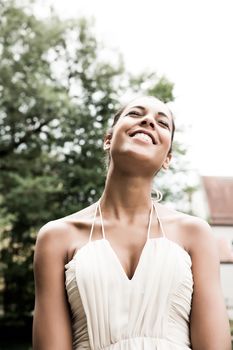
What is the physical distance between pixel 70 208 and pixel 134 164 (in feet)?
42.1

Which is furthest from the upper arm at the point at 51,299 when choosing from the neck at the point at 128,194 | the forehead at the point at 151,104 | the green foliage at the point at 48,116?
the green foliage at the point at 48,116

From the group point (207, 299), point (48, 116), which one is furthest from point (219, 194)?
point (207, 299)

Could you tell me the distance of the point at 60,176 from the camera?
1466cm

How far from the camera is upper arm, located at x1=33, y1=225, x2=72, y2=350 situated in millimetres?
1265

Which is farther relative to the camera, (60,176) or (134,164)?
(60,176)

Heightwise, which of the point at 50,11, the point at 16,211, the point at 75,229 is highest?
the point at 50,11

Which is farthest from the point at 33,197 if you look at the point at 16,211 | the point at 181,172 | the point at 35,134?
the point at 181,172

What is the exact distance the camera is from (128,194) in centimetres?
143

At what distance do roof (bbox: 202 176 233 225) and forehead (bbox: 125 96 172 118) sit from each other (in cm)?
1812

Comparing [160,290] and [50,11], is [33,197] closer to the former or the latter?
[50,11]

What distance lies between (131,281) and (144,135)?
40 cm

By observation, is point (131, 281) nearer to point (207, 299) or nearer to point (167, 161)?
point (207, 299)

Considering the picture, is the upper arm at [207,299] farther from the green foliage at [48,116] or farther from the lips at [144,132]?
the green foliage at [48,116]

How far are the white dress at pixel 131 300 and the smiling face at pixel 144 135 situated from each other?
0.78 feet
